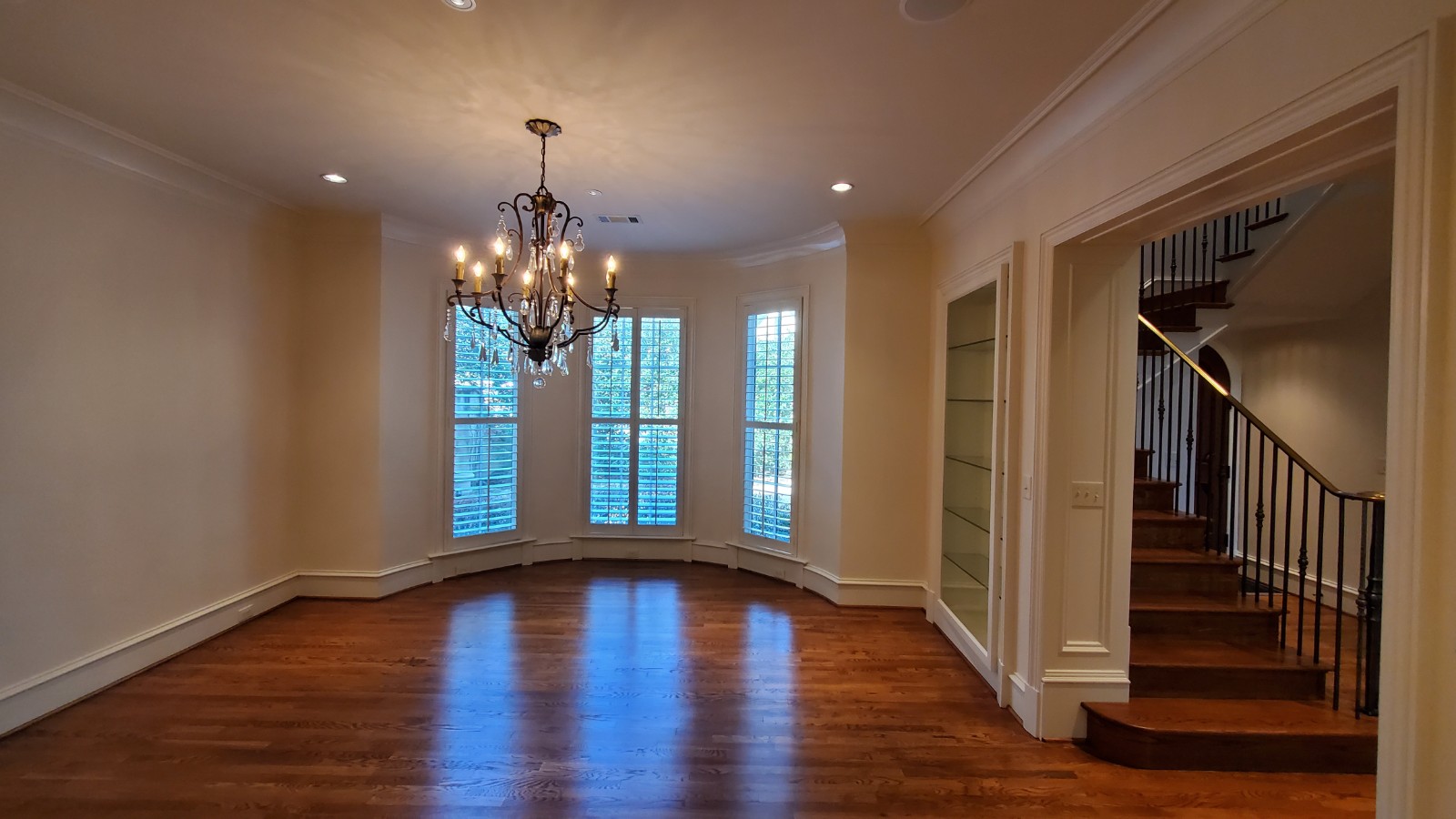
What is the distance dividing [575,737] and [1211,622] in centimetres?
332

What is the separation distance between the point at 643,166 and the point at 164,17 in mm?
1901

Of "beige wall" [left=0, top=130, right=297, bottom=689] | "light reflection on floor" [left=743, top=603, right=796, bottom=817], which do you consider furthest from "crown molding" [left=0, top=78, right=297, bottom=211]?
"light reflection on floor" [left=743, top=603, right=796, bottom=817]

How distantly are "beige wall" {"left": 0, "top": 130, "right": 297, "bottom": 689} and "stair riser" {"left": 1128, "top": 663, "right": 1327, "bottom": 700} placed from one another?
5.05 m

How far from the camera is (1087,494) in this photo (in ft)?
9.01

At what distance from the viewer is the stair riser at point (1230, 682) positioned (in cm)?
288

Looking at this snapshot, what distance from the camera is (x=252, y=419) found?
3.96m

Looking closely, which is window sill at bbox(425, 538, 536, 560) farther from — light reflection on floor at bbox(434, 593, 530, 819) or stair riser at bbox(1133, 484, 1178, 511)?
stair riser at bbox(1133, 484, 1178, 511)

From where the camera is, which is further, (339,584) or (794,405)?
(794,405)

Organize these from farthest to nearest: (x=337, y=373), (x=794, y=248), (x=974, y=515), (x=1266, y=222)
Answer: (x=794, y=248)
(x=337, y=373)
(x=1266, y=222)
(x=974, y=515)

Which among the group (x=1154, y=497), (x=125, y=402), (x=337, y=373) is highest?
(x=337, y=373)

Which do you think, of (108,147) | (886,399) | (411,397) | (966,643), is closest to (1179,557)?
(966,643)

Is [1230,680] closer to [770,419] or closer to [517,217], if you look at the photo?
[770,419]

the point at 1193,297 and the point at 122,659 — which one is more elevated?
the point at 1193,297

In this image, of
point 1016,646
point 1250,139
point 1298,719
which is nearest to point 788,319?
point 1016,646
